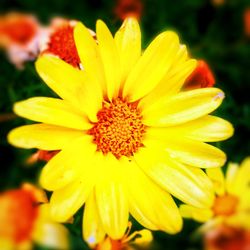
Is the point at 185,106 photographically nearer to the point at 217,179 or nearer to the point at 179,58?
the point at 179,58

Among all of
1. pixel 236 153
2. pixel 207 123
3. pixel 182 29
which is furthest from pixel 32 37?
pixel 207 123

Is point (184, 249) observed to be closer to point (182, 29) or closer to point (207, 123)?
point (207, 123)

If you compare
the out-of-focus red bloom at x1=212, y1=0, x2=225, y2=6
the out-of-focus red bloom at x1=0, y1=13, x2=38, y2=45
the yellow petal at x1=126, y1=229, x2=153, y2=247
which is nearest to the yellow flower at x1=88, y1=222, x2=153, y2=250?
the yellow petal at x1=126, y1=229, x2=153, y2=247

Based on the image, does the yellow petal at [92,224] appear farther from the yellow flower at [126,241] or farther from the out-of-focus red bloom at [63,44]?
the out-of-focus red bloom at [63,44]

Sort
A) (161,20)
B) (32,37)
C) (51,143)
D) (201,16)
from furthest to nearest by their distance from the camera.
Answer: (201,16) < (161,20) < (32,37) < (51,143)

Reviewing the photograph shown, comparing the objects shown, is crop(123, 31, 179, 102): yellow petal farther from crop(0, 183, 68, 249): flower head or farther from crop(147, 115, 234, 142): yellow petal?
crop(0, 183, 68, 249): flower head
